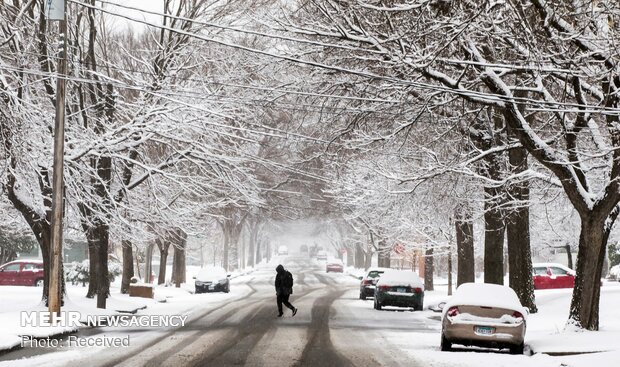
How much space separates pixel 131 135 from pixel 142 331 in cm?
631

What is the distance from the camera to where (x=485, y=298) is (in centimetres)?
1736

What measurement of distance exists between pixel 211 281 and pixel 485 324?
95.7 ft

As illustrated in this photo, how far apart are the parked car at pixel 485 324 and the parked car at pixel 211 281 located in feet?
94.2

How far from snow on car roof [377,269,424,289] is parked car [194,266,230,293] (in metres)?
15.2

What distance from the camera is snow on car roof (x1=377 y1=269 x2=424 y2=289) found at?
3100 cm

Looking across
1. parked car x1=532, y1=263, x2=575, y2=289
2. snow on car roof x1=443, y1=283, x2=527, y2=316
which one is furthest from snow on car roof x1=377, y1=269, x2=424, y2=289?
snow on car roof x1=443, y1=283, x2=527, y2=316

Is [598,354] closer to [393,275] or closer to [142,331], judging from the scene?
[142,331]

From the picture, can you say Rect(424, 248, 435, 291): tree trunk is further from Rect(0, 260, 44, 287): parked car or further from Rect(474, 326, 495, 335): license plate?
Rect(474, 326, 495, 335): license plate

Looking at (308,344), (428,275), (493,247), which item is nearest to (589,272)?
(308,344)

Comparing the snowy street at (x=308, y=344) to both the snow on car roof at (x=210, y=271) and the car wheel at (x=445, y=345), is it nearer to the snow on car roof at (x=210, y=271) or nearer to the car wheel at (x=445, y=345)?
the car wheel at (x=445, y=345)

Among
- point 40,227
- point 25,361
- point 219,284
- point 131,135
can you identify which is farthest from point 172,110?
point 219,284

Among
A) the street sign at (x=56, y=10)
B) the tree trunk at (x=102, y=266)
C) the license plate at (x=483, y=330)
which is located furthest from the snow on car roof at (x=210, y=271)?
the license plate at (x=483, y=330)

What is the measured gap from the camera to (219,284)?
148 feet

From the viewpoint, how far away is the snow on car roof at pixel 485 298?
17.0 metres
